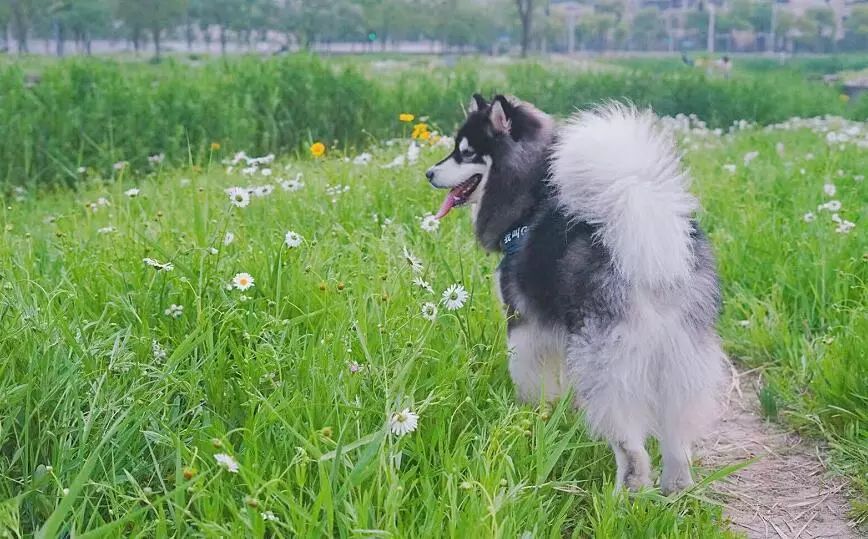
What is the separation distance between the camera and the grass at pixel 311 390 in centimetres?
187

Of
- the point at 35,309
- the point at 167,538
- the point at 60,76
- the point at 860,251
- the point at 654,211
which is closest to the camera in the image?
the point at 167,538

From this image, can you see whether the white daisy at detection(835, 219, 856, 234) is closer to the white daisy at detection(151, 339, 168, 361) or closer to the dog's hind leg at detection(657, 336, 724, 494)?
the dog's hind leg at detection(657, 336, 724, 494)

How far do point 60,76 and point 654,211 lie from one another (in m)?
7.46

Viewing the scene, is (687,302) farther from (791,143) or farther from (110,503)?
(791,143)

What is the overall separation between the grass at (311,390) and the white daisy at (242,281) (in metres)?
0.06

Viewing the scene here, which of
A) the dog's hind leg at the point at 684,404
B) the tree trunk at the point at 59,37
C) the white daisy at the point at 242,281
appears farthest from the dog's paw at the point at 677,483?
the tree trunk at the point at 59,37

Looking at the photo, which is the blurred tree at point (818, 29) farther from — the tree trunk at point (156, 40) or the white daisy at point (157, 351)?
the white daisy at point (157, 351)

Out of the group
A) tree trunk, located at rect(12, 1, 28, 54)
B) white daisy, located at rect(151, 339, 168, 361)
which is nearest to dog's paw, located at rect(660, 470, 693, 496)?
white daisy, located at rect(151, 339, 168, 361)

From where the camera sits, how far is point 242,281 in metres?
2.62

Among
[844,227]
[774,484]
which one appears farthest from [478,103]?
[844,227]

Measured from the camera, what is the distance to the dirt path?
8.02 feet

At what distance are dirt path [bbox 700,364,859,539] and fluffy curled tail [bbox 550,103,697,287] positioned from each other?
85 cm

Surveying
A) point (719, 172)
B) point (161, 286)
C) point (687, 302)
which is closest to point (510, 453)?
point (687, 302)

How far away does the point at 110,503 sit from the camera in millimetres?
1976
